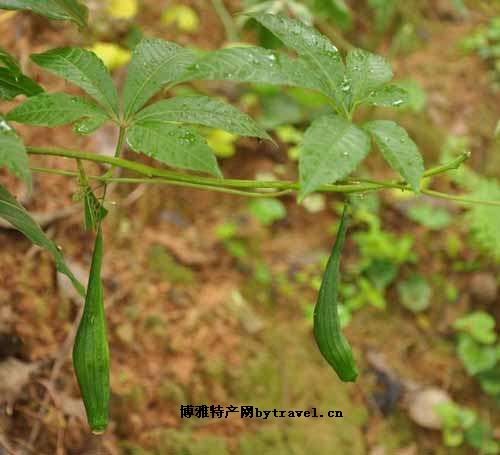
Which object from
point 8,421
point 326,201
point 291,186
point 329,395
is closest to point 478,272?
point 326,201

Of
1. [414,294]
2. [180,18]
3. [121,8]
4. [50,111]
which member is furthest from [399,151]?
[180,18]

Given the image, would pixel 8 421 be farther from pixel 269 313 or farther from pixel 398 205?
pixel 398 205

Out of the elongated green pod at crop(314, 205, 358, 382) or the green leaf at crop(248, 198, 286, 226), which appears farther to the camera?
the green leaf at crop(248, 198, 286, 226)

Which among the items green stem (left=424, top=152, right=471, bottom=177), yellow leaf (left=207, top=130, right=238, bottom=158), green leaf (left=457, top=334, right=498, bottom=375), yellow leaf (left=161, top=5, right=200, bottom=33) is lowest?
green leaf (left=457, top=334, right=498, bottom=375)

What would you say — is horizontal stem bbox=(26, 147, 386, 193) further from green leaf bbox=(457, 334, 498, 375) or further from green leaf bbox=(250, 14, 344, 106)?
green leaf bbox=(457, 334, 498, 375)

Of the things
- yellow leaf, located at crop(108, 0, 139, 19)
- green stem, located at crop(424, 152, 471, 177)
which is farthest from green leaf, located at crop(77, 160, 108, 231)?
yellow leaf, located at crop(108, 0, 139, 19)

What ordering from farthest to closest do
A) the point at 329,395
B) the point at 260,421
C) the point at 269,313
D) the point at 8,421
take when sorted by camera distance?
the point at 269,313 < the point at 329,395 < the point at 260,421 < the point at 8,421

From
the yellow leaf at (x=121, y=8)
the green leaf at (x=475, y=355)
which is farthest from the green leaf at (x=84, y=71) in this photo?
the green leaf at (x=475, y=355)
